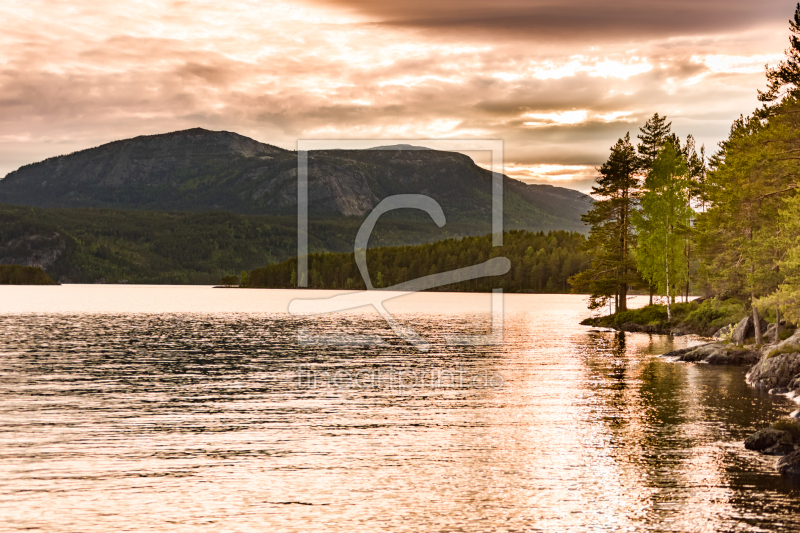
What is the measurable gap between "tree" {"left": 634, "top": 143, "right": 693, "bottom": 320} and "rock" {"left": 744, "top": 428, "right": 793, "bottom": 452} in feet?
192

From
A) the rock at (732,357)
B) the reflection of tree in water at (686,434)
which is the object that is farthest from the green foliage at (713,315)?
the reflection of tree in water at (686,434)

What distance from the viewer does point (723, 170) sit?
71.6 metres

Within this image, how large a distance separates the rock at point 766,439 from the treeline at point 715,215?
60.5ft

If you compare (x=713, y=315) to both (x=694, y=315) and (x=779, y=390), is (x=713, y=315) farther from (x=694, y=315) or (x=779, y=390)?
(x=779, y=390)

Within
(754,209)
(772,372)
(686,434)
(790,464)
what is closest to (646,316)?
(754,209)

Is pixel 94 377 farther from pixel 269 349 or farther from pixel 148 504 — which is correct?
pixel 148 504

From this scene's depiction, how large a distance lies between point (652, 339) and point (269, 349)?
4669 cm

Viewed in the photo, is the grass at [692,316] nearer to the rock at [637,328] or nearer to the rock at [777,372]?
the rock at [637,328]

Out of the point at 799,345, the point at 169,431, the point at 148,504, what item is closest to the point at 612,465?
the point at 148,504

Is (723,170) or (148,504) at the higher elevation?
(723,170)

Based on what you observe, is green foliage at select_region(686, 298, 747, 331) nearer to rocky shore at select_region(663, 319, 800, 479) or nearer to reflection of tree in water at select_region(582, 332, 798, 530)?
rocky shore at select_region(663, 319, 800, 479)

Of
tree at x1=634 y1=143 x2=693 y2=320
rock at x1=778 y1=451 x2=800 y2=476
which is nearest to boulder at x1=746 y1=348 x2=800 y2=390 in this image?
rock at x1=778 y1=451 x2=800 y2=476

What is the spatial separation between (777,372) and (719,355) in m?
14.1

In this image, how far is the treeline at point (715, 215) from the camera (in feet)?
173
